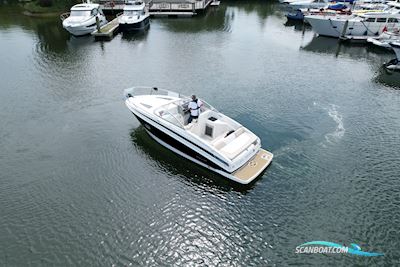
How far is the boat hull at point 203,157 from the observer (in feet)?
53.0

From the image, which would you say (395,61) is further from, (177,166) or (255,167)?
(177,166)

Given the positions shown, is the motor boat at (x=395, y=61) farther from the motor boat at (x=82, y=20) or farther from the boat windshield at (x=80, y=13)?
the boat windshield at (x=80, y=13)

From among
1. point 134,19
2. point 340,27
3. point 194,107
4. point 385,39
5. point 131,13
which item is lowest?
point 385,39

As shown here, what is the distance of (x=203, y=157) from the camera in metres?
16.6

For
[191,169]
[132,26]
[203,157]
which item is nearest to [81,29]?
[132,26]

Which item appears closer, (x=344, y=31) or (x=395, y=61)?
(x=395, y=61)

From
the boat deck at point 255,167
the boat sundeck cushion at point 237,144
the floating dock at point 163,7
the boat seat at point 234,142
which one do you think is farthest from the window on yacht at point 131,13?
the boat deck at point 255,167

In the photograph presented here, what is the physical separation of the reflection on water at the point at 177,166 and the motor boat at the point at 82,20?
26338 mm

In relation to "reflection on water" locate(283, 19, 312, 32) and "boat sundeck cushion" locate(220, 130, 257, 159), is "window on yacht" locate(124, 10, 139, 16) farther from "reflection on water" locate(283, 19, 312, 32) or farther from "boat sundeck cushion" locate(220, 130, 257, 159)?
"boat sundeck cushion" locate(220, 130, 257, 159)

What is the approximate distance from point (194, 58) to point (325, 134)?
60.9 ft

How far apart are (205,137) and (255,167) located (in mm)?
3562

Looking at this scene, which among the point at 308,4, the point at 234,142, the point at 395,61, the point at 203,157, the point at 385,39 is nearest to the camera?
the point at 203,157

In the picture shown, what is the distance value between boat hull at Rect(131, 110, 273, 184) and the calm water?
55cm

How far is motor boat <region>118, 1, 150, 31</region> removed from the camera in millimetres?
43375
